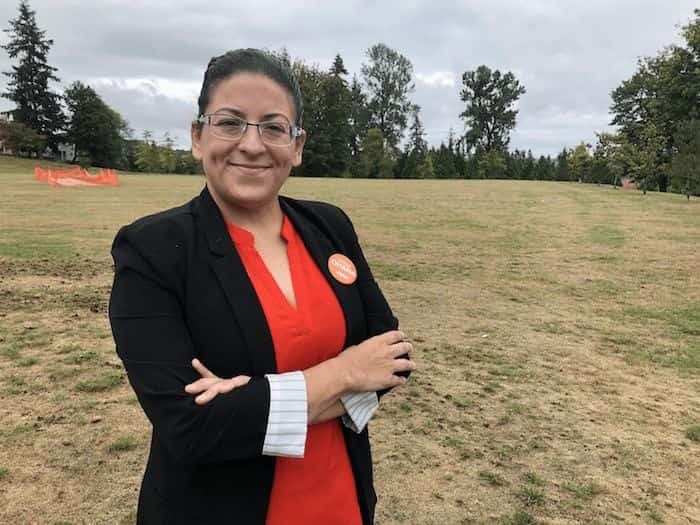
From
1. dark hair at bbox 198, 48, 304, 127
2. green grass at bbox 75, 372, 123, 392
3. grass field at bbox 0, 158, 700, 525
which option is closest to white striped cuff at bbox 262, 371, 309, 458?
dark hair at bbox 198, 48, 304, 127

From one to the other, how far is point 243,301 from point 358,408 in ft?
1.51

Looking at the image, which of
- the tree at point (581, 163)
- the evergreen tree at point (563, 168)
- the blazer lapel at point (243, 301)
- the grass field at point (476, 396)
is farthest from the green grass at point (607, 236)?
the evergreen tree at point (563, 168)

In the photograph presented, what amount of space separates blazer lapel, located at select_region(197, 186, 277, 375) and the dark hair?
0.40 meters

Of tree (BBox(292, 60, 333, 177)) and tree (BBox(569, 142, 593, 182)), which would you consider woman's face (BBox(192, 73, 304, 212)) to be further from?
tree (BBox(292, 60, 333, 177))

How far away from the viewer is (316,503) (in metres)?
1.47

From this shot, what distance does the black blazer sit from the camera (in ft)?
4.15

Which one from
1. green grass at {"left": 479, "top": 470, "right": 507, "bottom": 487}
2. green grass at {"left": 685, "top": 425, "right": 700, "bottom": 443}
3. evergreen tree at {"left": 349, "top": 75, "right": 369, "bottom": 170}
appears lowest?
green grass at {"left": 479, "top": 470, "right": 507, "bottom": 487}

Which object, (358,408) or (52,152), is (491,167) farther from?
(358,408)

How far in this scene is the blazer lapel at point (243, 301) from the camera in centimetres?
132

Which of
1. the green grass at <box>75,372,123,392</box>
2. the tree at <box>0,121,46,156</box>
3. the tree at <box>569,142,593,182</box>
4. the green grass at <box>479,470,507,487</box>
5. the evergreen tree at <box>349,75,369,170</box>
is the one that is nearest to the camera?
the green grass at <box>479,470,507,487</box>

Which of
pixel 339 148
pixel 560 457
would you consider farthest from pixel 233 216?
pixel 339 148

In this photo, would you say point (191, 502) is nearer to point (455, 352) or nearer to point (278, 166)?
point (278, 166)

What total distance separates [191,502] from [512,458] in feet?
9.45

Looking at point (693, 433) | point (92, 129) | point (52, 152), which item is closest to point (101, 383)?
point (693, 433)
